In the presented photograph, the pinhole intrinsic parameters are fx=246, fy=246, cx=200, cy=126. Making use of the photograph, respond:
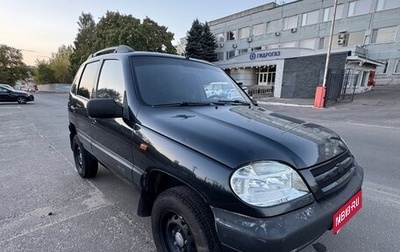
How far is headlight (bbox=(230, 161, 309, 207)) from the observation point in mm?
1533

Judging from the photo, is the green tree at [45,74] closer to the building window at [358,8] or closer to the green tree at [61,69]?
the green tree at [61,69]

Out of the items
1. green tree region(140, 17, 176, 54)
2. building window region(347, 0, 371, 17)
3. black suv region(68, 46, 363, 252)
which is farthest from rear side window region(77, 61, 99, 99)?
building window region(347, 0, 371, 17)

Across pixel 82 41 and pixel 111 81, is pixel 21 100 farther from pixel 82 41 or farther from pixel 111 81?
pixel 82 41

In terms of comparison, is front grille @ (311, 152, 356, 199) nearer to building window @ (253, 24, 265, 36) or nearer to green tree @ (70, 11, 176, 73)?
green tree @ (70, 11, 176, 73)

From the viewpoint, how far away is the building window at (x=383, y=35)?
2754 centimetres

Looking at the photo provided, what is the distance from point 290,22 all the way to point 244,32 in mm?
8266

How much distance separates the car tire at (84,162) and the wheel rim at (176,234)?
2286 millimetres

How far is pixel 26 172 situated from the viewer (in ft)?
14.6

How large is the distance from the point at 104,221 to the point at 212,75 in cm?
226

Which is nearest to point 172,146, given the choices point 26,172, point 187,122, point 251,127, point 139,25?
point 187,122

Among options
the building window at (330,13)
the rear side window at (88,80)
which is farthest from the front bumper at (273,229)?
the building window at (330,13)

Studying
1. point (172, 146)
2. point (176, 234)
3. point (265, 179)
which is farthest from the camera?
point (176, 234)

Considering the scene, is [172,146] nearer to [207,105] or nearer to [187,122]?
[187,122]

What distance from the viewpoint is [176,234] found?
201cm
